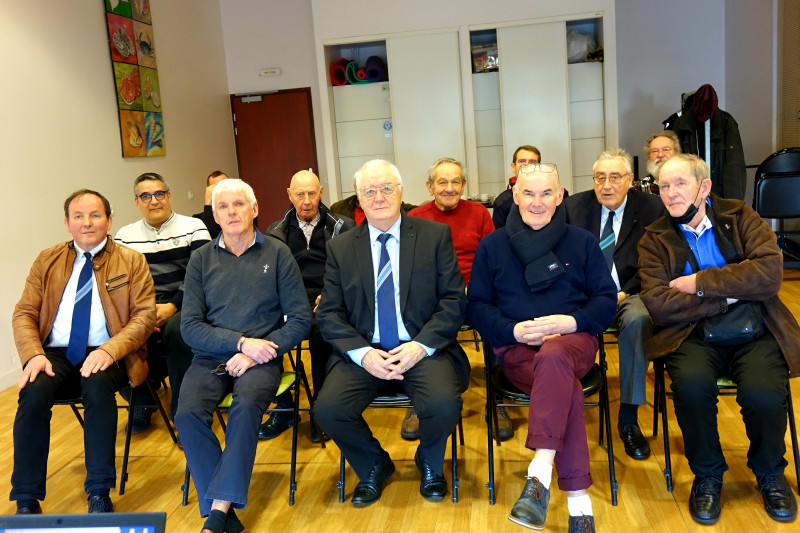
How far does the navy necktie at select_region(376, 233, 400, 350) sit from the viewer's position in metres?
2.69

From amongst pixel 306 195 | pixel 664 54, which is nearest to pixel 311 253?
pixel 306 195

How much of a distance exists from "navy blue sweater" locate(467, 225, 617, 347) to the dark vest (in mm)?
Answer: 1192

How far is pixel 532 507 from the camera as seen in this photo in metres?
2.13

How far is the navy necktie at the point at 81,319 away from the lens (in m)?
2.92

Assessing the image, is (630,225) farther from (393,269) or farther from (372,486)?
(372,486)

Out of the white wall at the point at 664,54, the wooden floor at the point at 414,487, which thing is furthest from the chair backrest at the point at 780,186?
the wooden floor at the point at 414,487

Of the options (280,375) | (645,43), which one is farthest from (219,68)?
(280,375)

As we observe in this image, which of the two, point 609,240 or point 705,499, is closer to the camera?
point 705,499

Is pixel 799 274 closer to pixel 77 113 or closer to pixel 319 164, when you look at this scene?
pixel 319 164

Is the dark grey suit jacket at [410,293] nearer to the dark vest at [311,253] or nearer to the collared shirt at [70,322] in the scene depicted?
the dark vest at [311,253]

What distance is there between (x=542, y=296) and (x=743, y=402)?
31.1 inches

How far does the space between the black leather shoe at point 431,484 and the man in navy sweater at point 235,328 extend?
68cm

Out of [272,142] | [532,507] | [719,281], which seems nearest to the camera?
[532,507]

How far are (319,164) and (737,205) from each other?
249 inches
